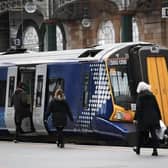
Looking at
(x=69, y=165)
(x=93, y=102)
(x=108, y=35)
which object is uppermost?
(x=108, y=35)

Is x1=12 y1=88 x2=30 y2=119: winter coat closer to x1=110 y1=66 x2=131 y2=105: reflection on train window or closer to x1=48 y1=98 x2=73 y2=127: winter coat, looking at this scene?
x1=48 y1=98 x2=73 y2=127: winter coat

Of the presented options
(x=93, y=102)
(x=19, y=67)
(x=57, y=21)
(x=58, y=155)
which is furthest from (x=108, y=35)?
(x=58, y=155)

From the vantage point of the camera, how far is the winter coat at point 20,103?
2177 centimetres

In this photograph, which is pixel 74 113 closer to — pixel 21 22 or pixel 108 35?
pixel 108 35

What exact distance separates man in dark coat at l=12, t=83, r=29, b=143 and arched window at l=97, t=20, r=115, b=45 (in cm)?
2154

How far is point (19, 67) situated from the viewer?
22.9 meters

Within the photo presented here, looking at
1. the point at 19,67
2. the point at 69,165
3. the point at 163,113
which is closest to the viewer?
the point at 69,165

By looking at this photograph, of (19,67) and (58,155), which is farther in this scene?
(19,67)

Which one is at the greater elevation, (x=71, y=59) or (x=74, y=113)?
(x=71, y=59)

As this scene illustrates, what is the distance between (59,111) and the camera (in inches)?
760

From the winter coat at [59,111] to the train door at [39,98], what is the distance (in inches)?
90.1

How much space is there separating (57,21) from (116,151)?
26492 mm

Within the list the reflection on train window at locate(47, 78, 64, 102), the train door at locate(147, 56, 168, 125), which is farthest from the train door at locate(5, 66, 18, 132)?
the train door at locate(147, 56, 168, 125)

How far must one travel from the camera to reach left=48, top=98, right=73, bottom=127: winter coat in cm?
1930
